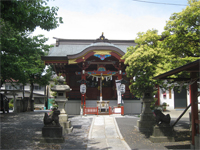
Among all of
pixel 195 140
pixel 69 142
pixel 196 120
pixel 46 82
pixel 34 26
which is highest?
pixel 34 26

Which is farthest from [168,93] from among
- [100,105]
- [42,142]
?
[42,142]

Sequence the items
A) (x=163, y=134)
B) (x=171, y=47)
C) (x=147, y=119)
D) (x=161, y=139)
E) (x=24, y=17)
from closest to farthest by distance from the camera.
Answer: (x=24, y=17), (x=161, y=139), (x=163, y=134), (x=171, y=47), (x=147, y=119)

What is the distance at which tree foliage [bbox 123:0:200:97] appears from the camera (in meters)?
8.69

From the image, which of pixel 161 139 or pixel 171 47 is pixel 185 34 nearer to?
pixel 171 47

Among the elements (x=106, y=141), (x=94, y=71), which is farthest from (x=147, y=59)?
(x=94, y=71)

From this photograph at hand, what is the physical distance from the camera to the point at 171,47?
9.73 m

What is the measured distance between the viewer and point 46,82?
23656 mm

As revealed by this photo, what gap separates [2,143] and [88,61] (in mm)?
12953

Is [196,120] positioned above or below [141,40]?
below

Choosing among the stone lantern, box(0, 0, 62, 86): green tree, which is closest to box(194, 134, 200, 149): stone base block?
the stone lantern

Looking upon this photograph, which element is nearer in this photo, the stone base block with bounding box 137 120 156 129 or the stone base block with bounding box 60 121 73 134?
the stone base block with bounding box 60 121 73 134

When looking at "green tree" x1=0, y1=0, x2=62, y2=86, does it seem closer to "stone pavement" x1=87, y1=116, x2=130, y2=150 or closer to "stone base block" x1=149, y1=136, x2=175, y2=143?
"stone pavement" x1=87, y1=116, x2=130, y2=150

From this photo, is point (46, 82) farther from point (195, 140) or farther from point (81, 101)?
point (195, 140)

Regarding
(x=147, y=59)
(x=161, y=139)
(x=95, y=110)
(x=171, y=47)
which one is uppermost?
(x=171, y=47)
